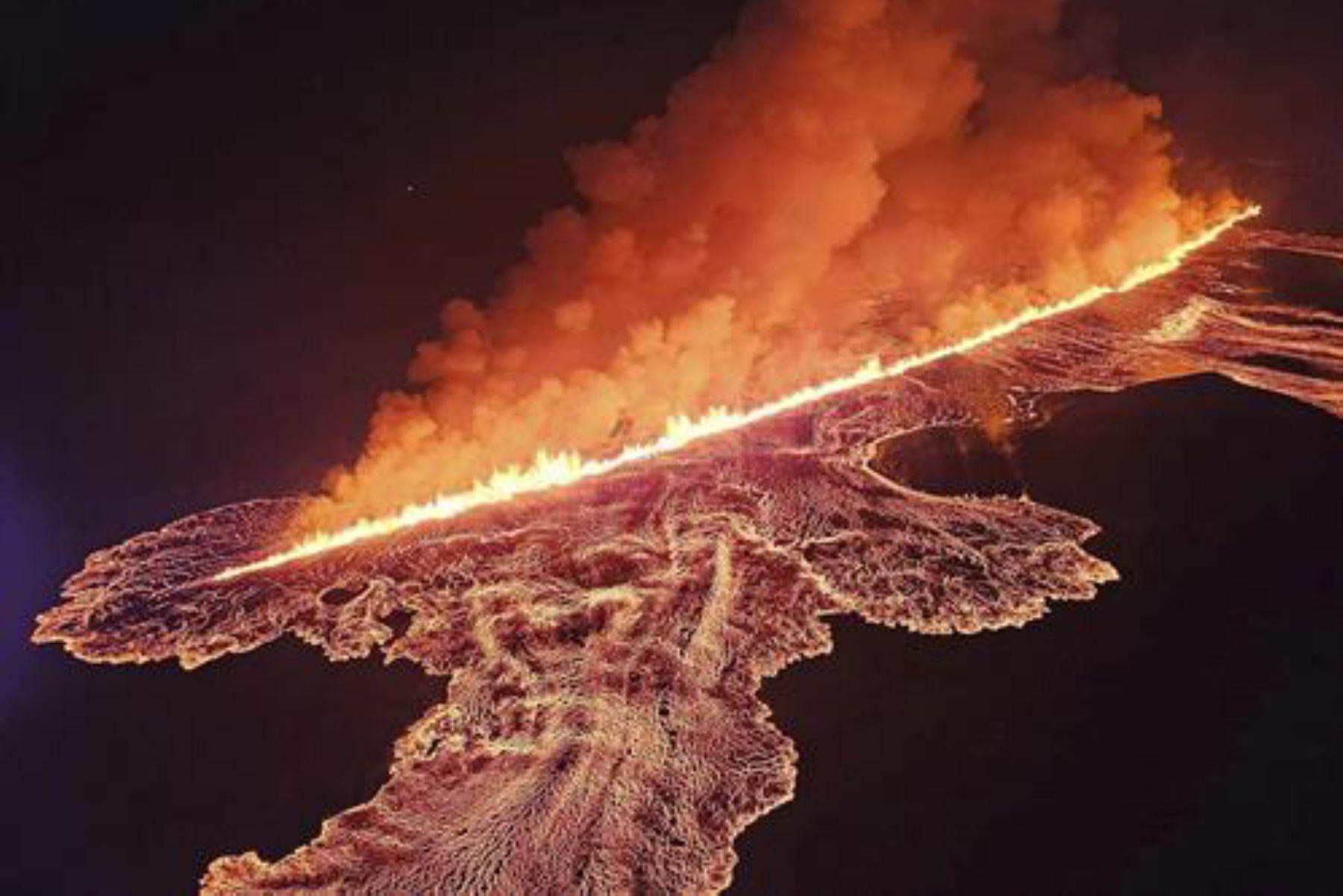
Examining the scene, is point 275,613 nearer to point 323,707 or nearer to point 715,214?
point 323,707

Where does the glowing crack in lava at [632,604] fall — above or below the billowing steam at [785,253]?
below

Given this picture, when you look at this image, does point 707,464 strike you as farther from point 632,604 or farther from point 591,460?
point 632,604

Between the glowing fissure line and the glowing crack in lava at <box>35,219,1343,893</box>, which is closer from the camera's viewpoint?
the glowing crack in lava at <box>35,219,1343,893</box>

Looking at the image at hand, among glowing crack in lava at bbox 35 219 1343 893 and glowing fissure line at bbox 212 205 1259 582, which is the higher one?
glowing fissure line at bbox 212 205 1259 582

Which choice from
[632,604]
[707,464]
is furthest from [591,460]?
[632,604]

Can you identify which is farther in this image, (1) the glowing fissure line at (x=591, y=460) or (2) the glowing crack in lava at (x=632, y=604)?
(1) the glowing fissure line at (x=591, y=460)
